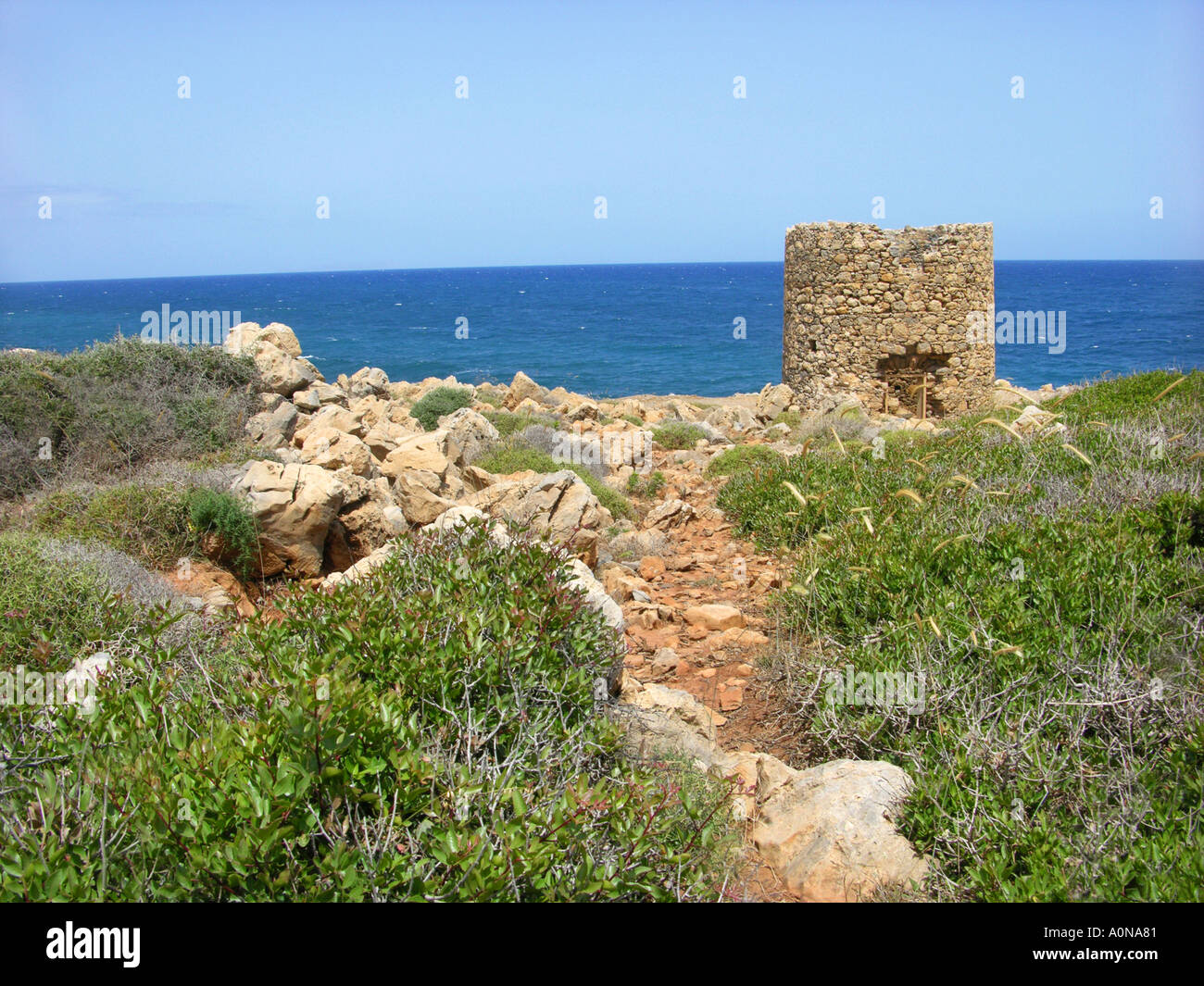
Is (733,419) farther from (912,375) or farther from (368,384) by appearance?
(368,384)

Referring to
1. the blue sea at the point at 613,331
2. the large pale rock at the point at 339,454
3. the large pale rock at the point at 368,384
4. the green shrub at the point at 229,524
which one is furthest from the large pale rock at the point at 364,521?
the blue sea at the point at 613,331

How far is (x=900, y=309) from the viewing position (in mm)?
15250

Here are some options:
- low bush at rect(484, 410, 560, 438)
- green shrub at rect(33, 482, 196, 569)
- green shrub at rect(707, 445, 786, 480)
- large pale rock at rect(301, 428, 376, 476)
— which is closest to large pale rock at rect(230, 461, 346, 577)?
green shrub at rect(33, 482, 196, 569)

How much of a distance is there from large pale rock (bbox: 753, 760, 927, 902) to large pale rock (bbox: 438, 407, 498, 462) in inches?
289

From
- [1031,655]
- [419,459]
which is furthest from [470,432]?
[1031,655]

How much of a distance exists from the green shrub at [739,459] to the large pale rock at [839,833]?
20.4 ft

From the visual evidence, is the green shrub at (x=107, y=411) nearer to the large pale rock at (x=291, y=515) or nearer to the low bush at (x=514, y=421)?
the large pale rock at (x=291, y=515)

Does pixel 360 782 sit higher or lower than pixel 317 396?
lower

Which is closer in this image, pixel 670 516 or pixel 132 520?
pixel 132 520

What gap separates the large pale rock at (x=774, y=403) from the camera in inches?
642

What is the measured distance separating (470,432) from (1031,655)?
824 centimetres
